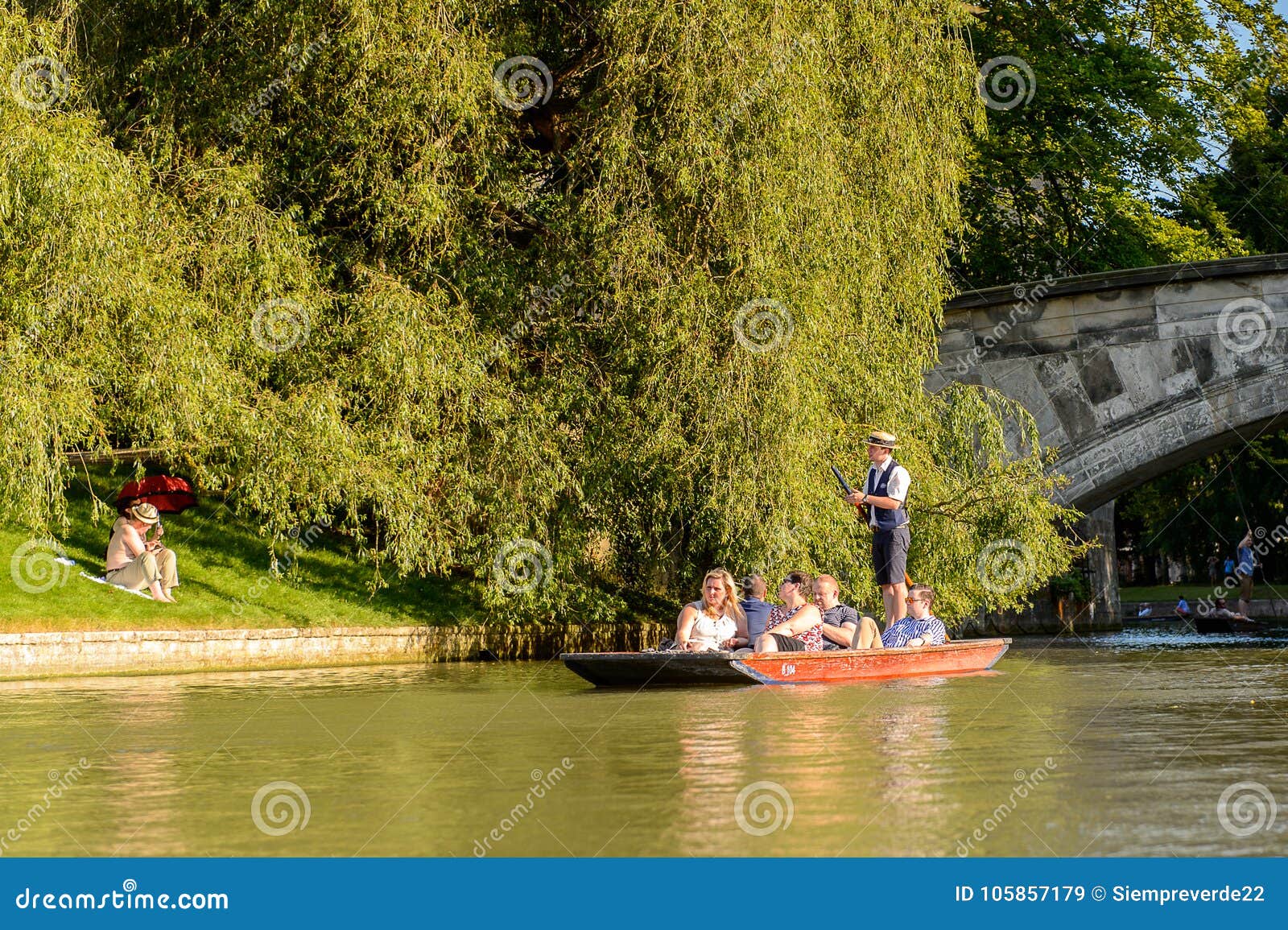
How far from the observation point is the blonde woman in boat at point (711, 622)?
42.6 ft

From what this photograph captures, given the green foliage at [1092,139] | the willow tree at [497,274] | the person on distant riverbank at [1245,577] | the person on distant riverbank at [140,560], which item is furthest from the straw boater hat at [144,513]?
the person on distant riverbank at [1245,577]

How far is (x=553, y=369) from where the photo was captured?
16109 millimetres

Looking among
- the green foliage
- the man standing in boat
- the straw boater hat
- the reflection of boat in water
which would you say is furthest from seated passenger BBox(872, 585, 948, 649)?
the green foliage

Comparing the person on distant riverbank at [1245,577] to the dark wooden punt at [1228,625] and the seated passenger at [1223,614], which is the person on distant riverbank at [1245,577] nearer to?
the seated passenger at [1223,614]

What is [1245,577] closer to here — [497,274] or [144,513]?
[497,274]

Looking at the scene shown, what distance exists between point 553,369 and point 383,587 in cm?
374

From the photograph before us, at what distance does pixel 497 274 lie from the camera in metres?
15.8

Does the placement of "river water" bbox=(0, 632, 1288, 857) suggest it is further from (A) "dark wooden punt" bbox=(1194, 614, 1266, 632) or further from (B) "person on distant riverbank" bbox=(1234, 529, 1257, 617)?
(B) "person on distant riverbank" bbox=(1234, 529, 1257, 617)

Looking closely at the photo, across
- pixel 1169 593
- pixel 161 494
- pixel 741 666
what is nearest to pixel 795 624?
pixel 741 666

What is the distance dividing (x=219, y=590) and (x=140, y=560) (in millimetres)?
1009

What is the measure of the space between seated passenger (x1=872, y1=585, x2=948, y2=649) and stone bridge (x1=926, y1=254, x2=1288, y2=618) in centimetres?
726

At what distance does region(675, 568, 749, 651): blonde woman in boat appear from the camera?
1298 cm

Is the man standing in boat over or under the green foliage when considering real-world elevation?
under

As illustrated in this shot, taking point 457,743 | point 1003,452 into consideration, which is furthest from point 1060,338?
point 457,743
